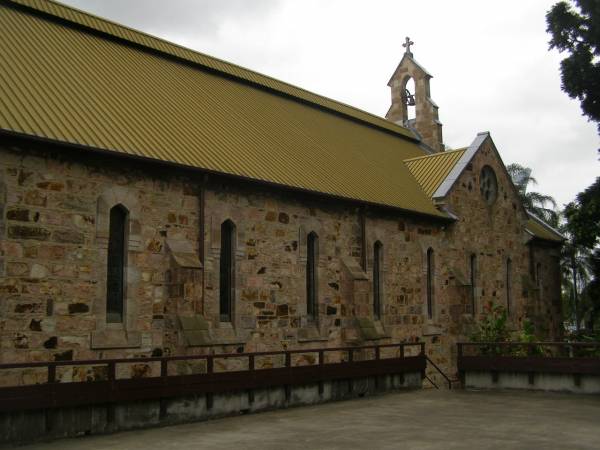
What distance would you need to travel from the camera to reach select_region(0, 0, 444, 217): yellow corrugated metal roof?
49.0ft

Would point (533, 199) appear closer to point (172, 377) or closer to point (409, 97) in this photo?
point (409, 97)

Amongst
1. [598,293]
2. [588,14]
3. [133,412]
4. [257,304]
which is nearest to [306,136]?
[257,304]

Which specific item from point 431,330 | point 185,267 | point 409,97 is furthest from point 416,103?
point 185,267

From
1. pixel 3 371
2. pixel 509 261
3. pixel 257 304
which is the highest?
pixel 509 261

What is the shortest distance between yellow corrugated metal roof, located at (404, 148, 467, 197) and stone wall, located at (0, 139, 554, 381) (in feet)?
7.06

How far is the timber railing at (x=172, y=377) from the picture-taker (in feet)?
37.6

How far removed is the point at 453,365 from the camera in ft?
82.4

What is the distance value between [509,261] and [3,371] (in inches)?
876

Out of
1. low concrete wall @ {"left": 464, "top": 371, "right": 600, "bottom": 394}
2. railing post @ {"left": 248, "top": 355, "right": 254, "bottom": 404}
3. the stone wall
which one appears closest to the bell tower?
the stone wall

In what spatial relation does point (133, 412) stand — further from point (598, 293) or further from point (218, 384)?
point (598, 293)

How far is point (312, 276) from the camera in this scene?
19781 mm

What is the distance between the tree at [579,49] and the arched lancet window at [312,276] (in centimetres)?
958

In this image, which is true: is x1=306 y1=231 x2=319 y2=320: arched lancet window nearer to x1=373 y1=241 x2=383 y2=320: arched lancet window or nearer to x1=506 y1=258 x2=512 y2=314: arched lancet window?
x1=373 y1=241 x2=383 y2=320: arched lancet window

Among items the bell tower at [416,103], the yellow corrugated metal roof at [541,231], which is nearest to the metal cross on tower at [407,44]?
the bell tower at [416,103]
